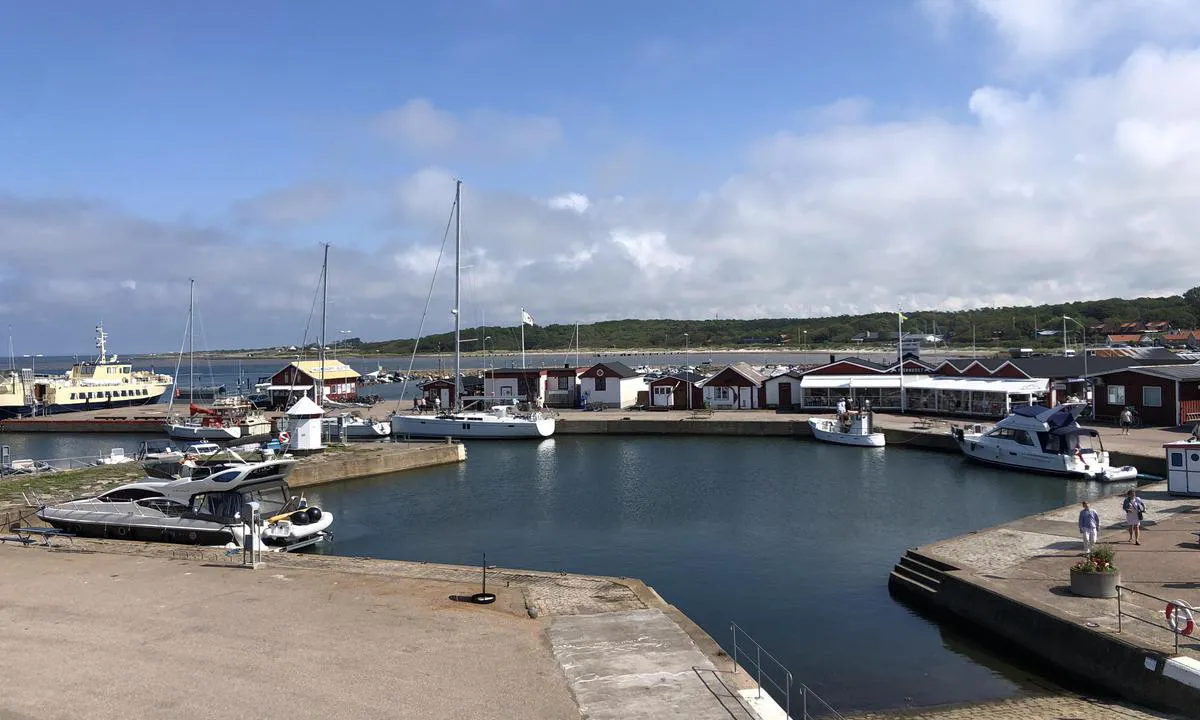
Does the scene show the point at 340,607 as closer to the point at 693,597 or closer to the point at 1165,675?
the point at 693,597

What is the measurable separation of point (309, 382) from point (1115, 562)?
A: 217ft

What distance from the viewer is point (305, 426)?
39.8 metres

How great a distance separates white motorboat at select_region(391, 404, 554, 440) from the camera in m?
50.3

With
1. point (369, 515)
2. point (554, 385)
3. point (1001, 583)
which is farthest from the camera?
point (554, 385)

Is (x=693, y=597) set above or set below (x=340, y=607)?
below

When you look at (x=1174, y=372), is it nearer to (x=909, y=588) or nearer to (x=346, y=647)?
(x=909, y=588)

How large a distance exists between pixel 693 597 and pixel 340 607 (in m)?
8.53

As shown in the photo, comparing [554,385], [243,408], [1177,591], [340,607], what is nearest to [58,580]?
[340,607]

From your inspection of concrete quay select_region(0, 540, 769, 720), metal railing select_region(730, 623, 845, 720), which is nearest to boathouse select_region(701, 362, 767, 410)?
metal railing select_region(730, 623, 845, 720)

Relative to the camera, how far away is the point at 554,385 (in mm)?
63000

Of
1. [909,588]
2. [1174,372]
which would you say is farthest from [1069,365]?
[909,588]

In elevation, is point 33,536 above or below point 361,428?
below

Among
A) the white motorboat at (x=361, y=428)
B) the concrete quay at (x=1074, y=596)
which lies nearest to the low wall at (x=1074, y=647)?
the concrete quay at (x=1074, y=596)

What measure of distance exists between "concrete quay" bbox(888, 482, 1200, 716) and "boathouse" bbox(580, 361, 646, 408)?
39732mm
